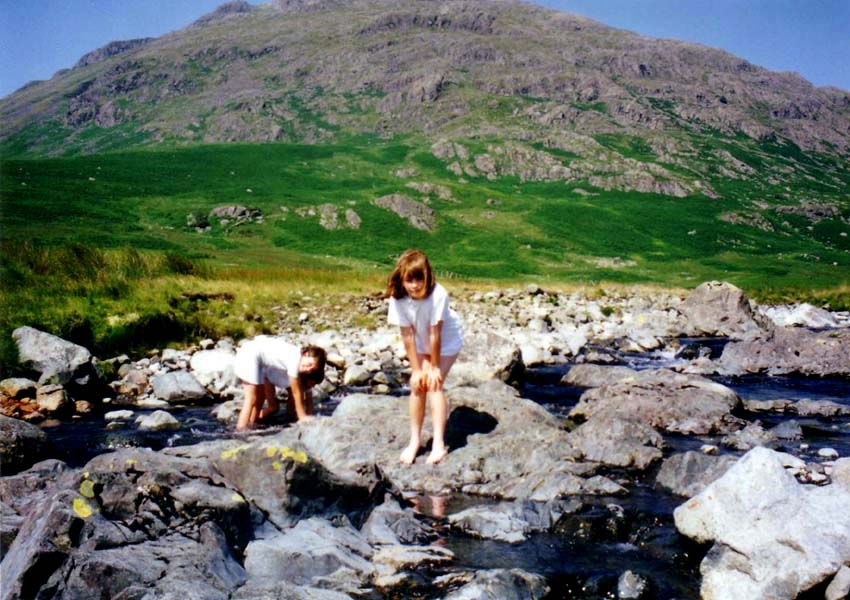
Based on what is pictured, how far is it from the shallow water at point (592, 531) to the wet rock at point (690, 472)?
181 millimetres

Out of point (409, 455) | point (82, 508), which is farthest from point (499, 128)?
point (82, 508)

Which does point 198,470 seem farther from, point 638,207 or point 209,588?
point 638,207

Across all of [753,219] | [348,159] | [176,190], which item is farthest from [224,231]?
[753,219]

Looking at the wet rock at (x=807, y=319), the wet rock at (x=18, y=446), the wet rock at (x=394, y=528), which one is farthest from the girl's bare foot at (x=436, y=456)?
the wet rock at (x=807, y=319)

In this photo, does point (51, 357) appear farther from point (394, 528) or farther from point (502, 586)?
point (502, 586)

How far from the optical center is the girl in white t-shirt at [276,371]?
932 centimetres

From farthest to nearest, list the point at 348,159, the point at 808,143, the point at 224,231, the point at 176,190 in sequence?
1. the point at 808,143
2. the point at 348,159
3. the point at 176,190
4. the point at 224,231

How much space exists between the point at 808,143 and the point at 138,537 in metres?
225

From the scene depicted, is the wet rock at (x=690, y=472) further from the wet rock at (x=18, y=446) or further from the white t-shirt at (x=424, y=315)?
the wet rock at (x=18, y=446)

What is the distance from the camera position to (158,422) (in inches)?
405

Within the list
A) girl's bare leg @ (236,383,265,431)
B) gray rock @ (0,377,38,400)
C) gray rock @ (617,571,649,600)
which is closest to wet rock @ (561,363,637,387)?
girl's bare leg @ (236,383,265,431)

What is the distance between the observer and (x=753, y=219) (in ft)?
347

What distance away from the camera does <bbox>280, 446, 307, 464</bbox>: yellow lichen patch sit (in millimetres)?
6066

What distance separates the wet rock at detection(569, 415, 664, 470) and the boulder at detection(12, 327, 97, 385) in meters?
9.30
